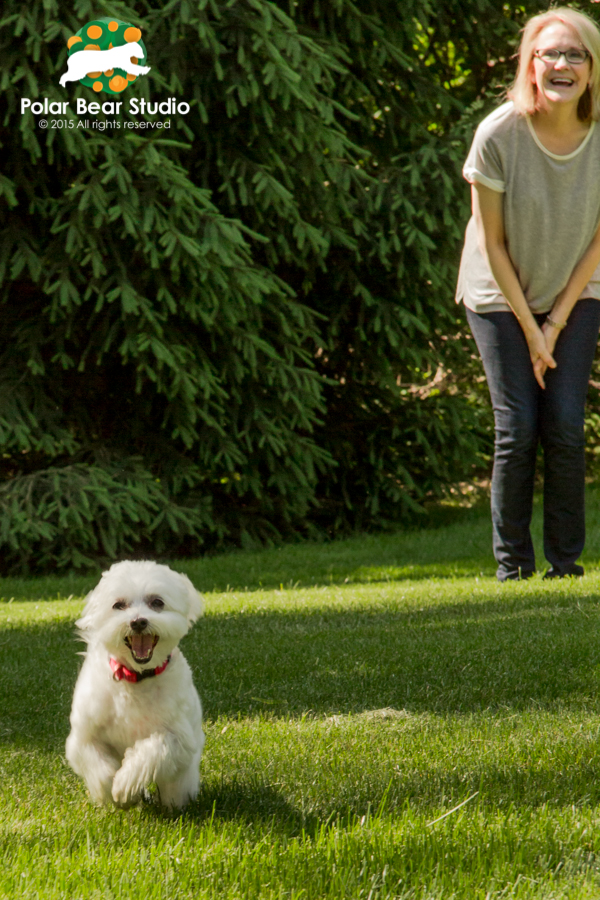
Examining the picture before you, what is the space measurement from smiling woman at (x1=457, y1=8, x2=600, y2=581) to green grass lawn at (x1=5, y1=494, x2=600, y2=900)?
24.7 inches

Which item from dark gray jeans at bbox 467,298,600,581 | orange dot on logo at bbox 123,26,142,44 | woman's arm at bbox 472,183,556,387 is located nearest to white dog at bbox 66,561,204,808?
dark gray jeans at bbox 467,298,600,581

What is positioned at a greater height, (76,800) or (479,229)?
(479,229)

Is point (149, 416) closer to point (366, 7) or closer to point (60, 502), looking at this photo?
point (60, 502)

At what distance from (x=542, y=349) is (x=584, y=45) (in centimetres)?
157

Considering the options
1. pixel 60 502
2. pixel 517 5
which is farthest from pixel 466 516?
pixel 517 5

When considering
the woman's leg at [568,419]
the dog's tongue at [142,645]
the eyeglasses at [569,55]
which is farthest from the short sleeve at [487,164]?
the dog's tongue at [142,645]

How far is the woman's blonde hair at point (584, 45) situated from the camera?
5156mm

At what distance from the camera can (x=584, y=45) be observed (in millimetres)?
5164

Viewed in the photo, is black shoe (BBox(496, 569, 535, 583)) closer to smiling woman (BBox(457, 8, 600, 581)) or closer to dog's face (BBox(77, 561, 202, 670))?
smiling woman (BBox(457, 8, 600, 581))

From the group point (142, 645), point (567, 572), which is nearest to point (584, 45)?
point (567, 572)

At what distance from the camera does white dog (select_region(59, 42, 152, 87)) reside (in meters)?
7.54

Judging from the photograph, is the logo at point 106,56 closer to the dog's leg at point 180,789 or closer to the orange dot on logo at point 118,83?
the orange dot on logo at point 118,83

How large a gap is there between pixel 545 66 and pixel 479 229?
34.6 inches

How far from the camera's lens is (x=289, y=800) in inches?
107
